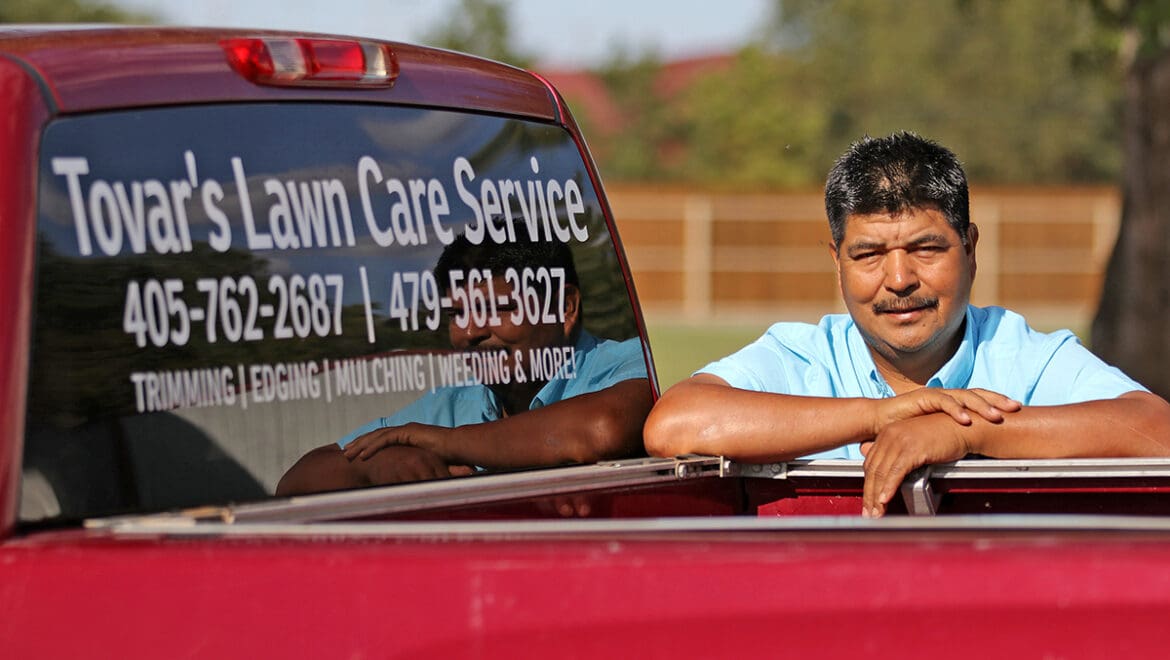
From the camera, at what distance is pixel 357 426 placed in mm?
2932

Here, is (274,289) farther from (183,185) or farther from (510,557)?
(510,557)

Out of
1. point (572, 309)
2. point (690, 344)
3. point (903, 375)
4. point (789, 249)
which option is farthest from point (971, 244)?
point (789, 249)

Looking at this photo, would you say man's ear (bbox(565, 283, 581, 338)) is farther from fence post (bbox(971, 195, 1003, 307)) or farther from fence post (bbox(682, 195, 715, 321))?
fence post (bbox(971, 195, 1003, 307))

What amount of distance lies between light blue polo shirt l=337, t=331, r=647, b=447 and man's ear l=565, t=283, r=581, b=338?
0.08 ft

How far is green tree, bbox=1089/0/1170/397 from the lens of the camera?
1495 centimetres

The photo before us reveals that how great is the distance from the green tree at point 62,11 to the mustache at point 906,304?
4771cm

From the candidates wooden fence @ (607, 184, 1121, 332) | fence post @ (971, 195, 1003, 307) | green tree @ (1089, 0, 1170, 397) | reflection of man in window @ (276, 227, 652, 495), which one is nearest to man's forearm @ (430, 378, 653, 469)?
reflection of man in window @ (276, 227, 652, 495)

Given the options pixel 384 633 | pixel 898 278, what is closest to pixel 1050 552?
pixel 384 633

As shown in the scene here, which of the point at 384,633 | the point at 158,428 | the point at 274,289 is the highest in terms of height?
the point at 274,289

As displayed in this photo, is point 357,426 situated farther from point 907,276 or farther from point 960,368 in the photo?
point 960,368

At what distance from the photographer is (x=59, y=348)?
2508mm

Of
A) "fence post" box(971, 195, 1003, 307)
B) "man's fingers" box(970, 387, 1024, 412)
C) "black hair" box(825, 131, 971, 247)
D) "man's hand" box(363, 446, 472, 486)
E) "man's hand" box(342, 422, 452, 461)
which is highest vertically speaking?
"fence post" box(971, 195, 1003, 307)

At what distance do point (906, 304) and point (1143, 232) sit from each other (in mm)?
11980

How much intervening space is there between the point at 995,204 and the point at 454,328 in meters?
31.2
